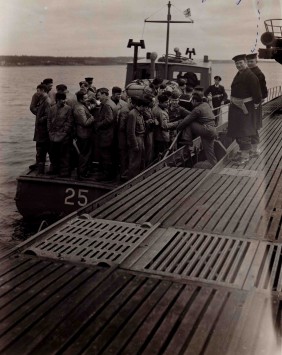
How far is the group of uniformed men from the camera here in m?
8.49

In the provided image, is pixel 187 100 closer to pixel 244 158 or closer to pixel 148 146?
pixel 148 146

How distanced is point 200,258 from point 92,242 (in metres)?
1.05

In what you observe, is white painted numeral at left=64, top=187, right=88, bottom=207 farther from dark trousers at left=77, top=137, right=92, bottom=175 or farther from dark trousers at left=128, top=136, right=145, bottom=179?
dark trousers at left=128, top=136, right=145, bottom=179

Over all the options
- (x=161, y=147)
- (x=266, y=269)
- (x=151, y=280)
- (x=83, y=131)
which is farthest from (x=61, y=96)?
(x=266, y=269)

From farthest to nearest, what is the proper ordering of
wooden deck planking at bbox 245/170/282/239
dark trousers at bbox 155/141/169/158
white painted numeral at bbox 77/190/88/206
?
dark trousers at bbox 155/141/169/158
white painted numeral at bbox 77/190/88/206
wooden deck planking at bbox 245/170/282/239

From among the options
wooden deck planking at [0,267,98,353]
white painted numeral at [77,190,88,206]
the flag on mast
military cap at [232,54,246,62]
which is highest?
the flag on mast

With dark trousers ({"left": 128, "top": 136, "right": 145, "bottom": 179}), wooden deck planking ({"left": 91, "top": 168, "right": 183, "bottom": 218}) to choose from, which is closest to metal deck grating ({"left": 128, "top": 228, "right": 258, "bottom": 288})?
wooden deck planking ({"left": 91, "top": 168, "right": 183, "bottom": 218})

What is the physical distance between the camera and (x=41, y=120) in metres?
9.59

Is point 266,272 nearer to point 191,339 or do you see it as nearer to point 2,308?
point 191,339

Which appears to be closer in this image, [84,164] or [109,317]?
[109,317]

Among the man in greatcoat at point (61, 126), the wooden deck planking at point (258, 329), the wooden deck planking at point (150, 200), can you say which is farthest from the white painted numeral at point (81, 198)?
the wooden deck planking at point (258, 329)

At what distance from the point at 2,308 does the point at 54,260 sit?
35.5 inches

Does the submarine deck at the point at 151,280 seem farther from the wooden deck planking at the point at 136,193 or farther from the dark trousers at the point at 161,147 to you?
the dark trousers at the point at 161,147

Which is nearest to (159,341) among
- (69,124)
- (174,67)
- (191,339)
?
(191,339)
